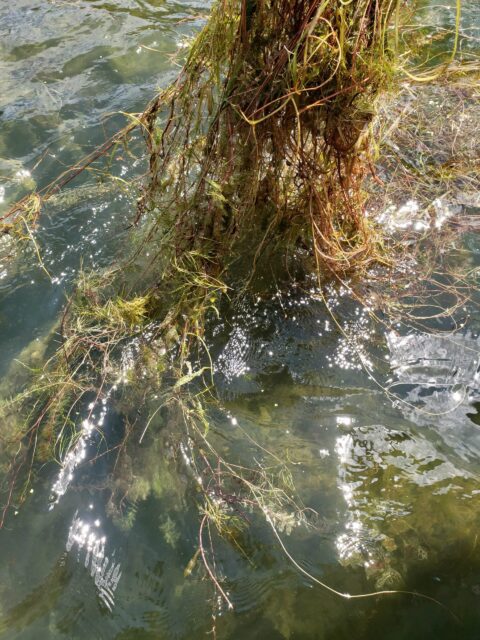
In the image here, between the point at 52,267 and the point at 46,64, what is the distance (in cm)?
279

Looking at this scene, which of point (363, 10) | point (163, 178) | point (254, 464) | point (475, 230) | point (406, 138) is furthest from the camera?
point (406, 138)

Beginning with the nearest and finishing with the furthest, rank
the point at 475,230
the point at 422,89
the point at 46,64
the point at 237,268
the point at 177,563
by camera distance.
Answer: the point at 177,563
the point at 237,268
the point at 475,230
the point at 422,89
the point at 46,64

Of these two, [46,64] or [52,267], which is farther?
[46,64]

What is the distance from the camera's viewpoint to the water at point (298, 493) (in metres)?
2.30

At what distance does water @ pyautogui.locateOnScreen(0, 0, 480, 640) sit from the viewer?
230 centimetres

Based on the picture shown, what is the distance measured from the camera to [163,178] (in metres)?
2.95

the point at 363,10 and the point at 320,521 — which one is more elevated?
the point at 363,10

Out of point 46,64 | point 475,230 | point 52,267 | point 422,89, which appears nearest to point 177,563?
point 52,267

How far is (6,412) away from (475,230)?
3007 millimetres

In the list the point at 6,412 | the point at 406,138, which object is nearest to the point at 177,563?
the point at 6,412

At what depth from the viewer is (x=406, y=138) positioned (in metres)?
4.41

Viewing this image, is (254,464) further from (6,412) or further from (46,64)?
(46,64)

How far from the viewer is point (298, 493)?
2.55 meters

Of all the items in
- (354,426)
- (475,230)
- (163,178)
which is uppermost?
A: (163,178)
